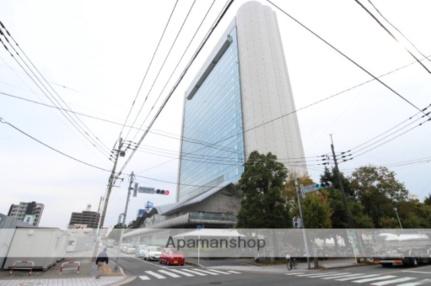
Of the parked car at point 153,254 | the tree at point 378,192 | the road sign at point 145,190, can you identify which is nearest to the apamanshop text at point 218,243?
the parked car at point 153,254

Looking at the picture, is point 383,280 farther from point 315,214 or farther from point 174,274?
point 315,214

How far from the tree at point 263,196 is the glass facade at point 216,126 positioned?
27.2 meters

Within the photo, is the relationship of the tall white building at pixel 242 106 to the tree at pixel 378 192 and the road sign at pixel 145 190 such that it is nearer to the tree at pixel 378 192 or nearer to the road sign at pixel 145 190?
the tree at pixel 378 192

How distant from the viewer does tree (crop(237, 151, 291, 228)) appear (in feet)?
Result: 72.8

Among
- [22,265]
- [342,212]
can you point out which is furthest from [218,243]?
[22,265]

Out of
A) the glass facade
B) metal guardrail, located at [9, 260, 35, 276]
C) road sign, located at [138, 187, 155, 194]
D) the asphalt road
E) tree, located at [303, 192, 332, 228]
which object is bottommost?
the asphalt road

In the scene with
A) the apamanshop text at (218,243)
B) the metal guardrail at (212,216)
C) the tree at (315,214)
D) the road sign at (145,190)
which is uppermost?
the road sign at (145,190)

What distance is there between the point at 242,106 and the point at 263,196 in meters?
41.1

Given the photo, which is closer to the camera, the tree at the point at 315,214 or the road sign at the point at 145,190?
the road sign at the point at 145,190

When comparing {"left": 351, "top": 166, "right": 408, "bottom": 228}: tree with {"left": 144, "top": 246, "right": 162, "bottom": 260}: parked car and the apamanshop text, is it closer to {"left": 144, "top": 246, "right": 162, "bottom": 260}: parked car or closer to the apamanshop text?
the apamanshop text

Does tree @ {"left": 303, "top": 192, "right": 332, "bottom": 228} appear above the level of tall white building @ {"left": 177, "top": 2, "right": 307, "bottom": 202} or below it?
below

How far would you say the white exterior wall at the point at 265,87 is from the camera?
2387 inches

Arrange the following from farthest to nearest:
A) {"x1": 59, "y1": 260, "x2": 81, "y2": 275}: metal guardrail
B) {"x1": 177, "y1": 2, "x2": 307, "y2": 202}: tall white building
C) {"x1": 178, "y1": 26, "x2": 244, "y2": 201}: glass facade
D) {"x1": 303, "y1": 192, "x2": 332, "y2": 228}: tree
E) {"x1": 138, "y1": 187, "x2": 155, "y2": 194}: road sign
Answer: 1. {"x1": 177, "y1": 2, "x2": 307, "y2": 202}: tall white building
2. {"x1": 178, "y1": 26, "x2": 244, "y2": 201}: glass facade
3. {"x1": 303, "y1": 192, "x2": 332, "y2": 228}: tree
4. {"x1": 138, "y1": 187, "x2": 155, "y2": 194}: road sign
5. {"x1": 59, "y1": 260, "x2": 81, "y2": 275}: metal guardrail

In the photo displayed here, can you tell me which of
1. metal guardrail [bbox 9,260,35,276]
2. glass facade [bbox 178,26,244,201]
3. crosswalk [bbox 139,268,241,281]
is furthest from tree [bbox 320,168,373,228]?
metal guardrail [bbox 9,260,35,276]
